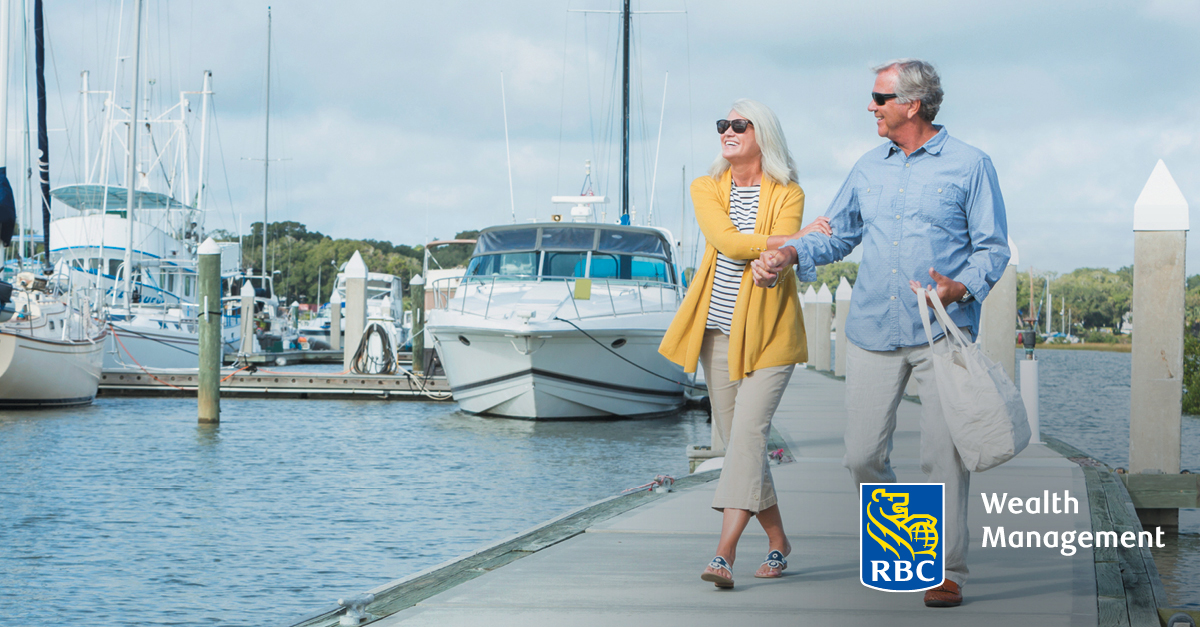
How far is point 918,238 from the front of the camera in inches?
144

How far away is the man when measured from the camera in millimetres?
3617

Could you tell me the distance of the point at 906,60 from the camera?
3691 millimetres

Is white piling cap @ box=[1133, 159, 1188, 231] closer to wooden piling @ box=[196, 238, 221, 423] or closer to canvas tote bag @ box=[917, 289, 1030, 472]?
canvas tote bag @ box=[917, 289, 1030, 472]

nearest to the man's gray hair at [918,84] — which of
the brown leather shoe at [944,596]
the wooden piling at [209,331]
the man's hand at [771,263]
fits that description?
the man's hand at [771,263]

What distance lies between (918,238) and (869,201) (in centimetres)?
23

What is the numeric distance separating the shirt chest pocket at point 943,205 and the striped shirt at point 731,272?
651 mm

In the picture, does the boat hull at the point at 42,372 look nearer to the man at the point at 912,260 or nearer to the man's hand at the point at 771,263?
the man's hand at the point at 771,263

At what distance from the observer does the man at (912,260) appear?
3617mm

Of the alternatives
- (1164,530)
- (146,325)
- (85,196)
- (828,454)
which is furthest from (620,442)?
(85,196)

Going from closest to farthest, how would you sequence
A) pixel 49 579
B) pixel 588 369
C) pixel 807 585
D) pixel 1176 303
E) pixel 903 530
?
pixel 903 530
pixel 807 585
pixel 49 579
pixel 1176 303
pixel 588 369

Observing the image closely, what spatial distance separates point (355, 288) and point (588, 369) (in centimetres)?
763

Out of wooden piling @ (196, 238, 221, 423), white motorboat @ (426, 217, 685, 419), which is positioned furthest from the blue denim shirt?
wooden piling @ (196, 238, 221, 423)

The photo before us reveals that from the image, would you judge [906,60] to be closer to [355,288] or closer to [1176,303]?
[1176,303]

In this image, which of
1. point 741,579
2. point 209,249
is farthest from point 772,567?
point 209,249
